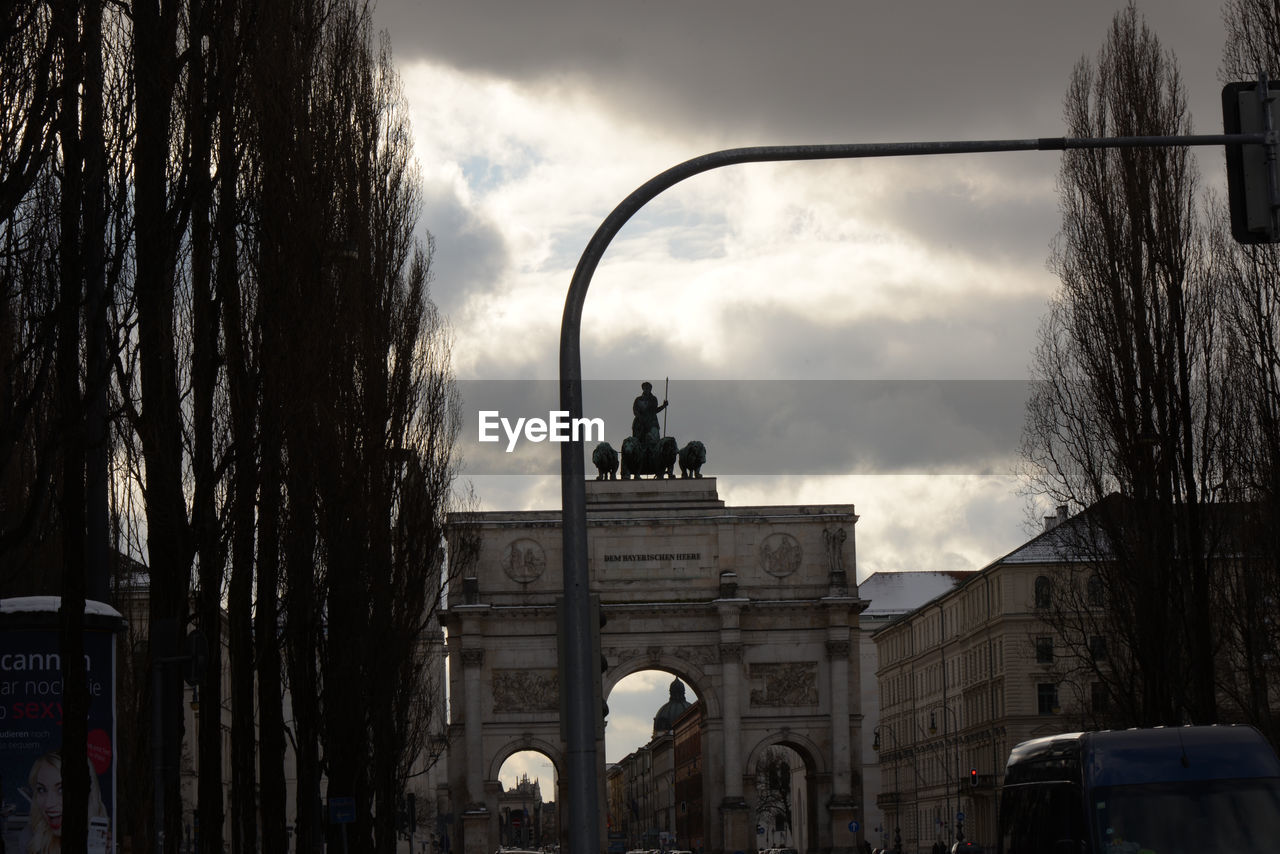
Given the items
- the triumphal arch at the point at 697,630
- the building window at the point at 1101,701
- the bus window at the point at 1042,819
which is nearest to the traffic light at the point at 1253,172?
the bus window at the point at 1042,819

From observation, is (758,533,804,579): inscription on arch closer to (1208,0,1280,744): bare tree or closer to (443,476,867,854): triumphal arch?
(443,476,867,854): triumphal arch

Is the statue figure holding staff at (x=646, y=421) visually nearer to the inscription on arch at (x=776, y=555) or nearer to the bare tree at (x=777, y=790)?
the inscription on arch at (x=776, y=555)

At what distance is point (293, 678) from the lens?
31.0m

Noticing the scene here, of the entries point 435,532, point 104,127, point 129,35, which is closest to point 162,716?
point 104,127

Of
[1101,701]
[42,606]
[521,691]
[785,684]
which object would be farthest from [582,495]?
[785,684]

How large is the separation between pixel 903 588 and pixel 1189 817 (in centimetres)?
11722

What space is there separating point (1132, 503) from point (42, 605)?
23.8 meters

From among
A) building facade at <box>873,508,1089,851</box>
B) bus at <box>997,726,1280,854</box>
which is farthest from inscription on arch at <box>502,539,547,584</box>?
bus at <box>997,726,1280,854</box>

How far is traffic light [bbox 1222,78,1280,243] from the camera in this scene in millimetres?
14523

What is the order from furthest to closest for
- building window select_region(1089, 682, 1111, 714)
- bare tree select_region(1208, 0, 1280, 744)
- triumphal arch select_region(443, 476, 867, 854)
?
triumphal arch select_region(443, 476, 867, 854) < building window select_region(1089, 682, 1111, 714) < bare tree select_region(1208, 0, 1280, 744)

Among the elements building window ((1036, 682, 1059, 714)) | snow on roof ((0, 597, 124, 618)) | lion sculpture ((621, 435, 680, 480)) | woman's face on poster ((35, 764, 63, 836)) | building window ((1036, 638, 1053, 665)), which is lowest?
woman's face on poster ((35, 764, 63, 836))

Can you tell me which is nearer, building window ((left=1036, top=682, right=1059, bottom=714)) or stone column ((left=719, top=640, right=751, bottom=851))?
stone column ((left=719, top=640, right=751, bottom=851))

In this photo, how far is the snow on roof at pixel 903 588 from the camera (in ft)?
435

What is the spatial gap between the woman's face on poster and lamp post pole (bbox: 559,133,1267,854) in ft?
14.4
